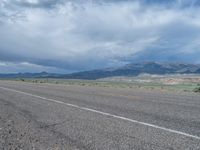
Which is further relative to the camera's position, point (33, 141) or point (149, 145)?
point (33, 141)

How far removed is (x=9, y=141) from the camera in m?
5.67

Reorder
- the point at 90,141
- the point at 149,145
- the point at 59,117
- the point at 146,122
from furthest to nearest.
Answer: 1. the point at 59,117
2. the point at 146,122
3. the point at 90,141
4. the point at 149,145

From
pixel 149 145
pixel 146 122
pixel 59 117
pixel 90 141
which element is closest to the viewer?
pixel 149 145

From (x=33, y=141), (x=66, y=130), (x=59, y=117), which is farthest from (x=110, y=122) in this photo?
(x=33, y=141)

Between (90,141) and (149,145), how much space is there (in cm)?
126

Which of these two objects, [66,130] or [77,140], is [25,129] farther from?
[77,140]

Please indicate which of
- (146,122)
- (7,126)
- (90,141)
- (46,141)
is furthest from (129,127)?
(7,126)

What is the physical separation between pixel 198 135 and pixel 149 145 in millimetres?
1427

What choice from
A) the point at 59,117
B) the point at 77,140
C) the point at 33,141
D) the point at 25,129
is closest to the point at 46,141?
the point at 33,141

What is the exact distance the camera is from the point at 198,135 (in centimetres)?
576

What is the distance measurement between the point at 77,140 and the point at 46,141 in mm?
684

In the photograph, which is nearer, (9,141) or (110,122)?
(9,141)

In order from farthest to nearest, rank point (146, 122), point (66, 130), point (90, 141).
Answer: point (146, 122) → point (66, 130) → point (90, 141)

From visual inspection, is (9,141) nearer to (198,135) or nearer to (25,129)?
(25,129)
